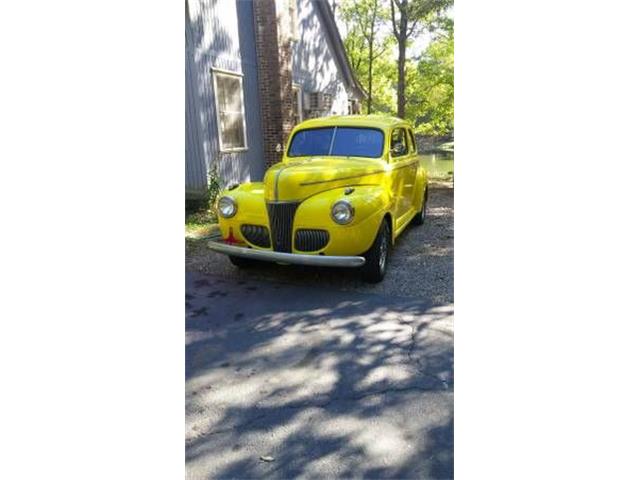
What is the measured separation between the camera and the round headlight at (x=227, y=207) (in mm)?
2910

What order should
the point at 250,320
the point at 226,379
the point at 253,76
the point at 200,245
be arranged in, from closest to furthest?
the point at 226,379
the point at 250,320
the point at 200,245
the point at 253,76

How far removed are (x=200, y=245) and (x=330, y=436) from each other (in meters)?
1.74

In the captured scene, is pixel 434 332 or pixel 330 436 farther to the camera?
pixel 434 332

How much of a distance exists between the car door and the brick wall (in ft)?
5.95

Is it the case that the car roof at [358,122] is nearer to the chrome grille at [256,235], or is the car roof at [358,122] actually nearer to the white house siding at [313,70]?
the chrome grille at [256,235]

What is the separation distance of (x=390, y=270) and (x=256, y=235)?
1075 mm

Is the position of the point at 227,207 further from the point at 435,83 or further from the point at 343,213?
the point at 435,83

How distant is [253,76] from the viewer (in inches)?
219

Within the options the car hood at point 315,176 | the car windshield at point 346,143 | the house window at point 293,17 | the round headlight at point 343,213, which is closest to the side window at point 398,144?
the car windshield at point 346,143

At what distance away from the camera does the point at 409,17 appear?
66.4 inches

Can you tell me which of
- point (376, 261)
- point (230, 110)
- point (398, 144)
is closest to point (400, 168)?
point (398, 144)
